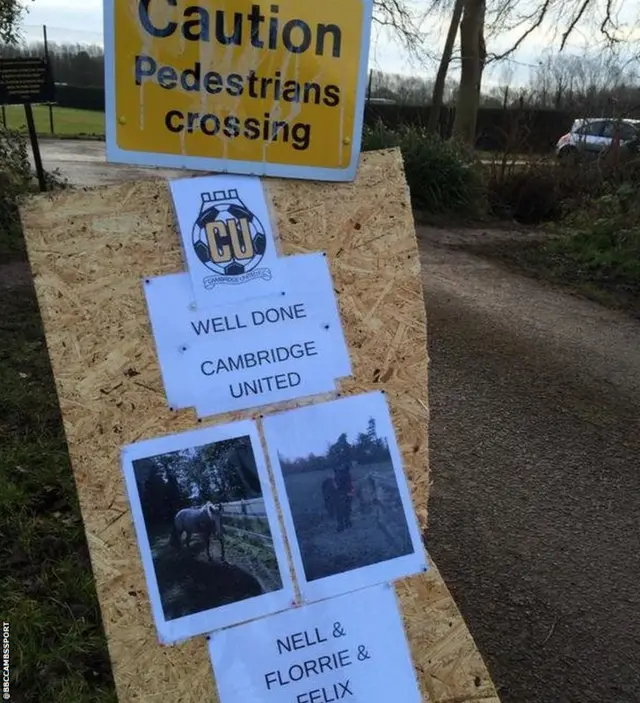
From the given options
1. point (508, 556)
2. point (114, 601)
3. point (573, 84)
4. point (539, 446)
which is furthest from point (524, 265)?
point (573, 84)

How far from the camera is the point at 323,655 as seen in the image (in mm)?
1801

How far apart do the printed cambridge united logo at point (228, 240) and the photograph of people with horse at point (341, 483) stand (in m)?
0.38

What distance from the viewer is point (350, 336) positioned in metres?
1.93

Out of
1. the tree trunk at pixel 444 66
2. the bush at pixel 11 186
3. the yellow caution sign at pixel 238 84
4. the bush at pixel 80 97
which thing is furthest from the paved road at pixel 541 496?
the bush at pixel 80 97

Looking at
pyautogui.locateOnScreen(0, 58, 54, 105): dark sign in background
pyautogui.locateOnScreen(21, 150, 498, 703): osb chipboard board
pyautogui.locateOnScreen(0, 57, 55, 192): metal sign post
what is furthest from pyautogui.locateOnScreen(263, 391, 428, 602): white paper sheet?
pyautogui.locateOnScreen(0, 58, 54, 105): dark sign in background

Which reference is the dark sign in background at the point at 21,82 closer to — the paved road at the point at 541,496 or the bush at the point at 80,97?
the paved road at the point at 541,496

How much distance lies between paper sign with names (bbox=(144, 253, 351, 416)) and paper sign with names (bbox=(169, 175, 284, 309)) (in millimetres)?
31

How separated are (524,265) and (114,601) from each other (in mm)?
7875

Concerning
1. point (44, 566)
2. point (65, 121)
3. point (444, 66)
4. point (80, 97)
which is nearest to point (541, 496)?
point (44, 566)

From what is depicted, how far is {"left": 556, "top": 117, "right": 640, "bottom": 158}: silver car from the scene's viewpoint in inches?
460

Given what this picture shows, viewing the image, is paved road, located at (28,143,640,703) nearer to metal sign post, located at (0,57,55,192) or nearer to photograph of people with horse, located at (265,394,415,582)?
photograph of people with horse, located at (265,394,415,582)

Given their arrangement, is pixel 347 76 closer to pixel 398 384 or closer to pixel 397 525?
pixel 398 384

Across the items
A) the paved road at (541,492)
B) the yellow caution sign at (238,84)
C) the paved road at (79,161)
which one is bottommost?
the paved road at (79,161)

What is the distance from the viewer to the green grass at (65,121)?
25219 mm
